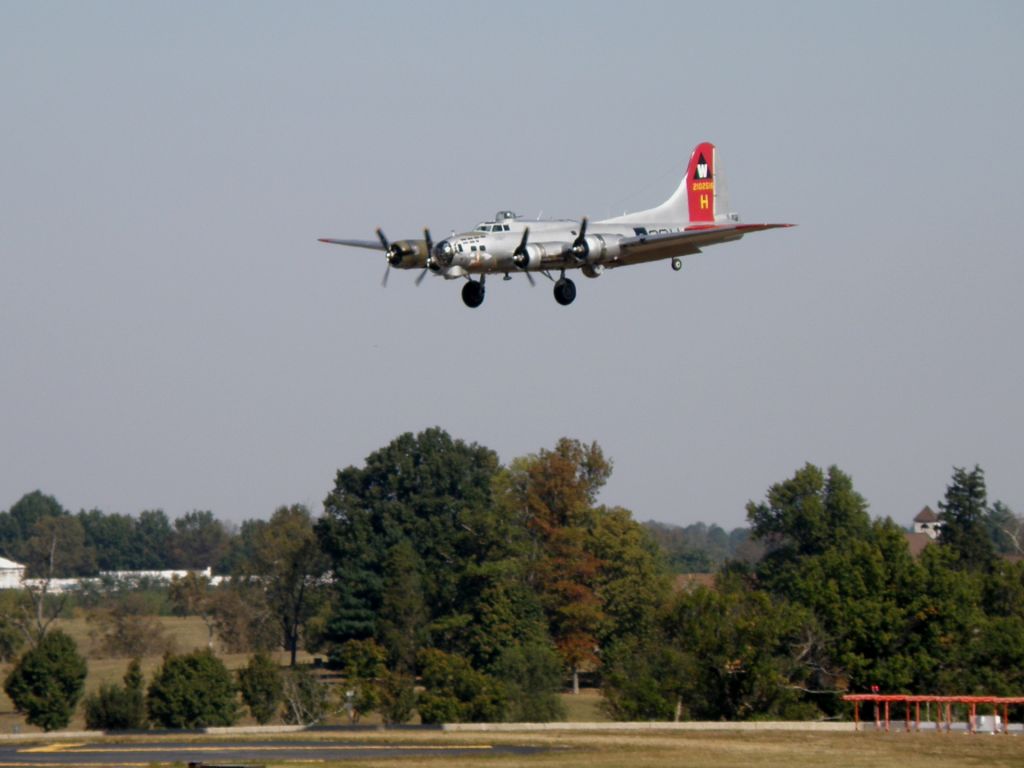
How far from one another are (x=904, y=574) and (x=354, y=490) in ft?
191

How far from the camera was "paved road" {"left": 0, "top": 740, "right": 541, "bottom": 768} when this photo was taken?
4847 centimetres

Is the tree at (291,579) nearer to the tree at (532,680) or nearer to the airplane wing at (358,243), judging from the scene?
the tree at (532,680)

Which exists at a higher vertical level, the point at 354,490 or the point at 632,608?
the point at 354,490

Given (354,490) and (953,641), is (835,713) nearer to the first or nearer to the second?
(953,641)

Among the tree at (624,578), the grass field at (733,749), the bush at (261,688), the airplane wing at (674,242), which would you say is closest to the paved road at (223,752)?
the grass field at (733,749)

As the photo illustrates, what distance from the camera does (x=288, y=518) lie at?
148m

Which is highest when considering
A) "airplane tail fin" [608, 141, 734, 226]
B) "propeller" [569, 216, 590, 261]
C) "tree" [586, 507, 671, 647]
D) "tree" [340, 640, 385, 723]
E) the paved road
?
"airplane tail fin" [608, 141, 734, 226]

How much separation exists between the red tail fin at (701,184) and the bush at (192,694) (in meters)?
37.4

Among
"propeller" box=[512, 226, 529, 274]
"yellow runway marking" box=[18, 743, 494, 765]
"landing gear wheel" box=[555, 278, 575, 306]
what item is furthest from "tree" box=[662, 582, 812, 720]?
"propeller" box=[512, 226, 529, 274]

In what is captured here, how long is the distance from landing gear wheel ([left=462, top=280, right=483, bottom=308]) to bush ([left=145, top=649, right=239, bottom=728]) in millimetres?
37937

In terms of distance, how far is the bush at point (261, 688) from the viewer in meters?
87.2

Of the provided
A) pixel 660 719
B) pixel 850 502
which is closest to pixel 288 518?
pixel 850 502

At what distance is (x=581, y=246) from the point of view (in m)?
52.1

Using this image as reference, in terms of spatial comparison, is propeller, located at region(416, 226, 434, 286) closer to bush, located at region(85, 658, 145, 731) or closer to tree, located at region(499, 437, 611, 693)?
bush, located at region(85, 658, 145, 731)
